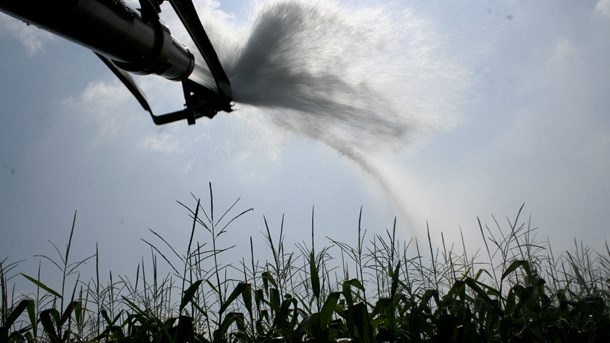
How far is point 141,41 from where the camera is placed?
3.59m

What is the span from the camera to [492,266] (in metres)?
3.10

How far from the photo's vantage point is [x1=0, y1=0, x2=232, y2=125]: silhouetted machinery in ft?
9.43

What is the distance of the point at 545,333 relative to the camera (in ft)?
8.26

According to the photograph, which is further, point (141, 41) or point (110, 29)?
point (141, 41)

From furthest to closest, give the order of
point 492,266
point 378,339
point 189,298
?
1. point 492,266
2. point 378,339
3. point 189,298

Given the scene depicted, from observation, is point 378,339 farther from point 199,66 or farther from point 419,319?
point 199,66

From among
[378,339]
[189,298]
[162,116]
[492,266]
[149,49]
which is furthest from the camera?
[162,116]

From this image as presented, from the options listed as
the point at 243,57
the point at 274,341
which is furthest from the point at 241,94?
the point at 274,341

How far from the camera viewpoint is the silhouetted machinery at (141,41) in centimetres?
287

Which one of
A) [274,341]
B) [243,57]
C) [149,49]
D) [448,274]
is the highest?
[243,57]

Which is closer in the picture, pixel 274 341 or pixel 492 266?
pixel 274 341

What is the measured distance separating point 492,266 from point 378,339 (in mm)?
1061

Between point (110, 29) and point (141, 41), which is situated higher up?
point (141, 41)

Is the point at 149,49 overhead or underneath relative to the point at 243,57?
underneath
